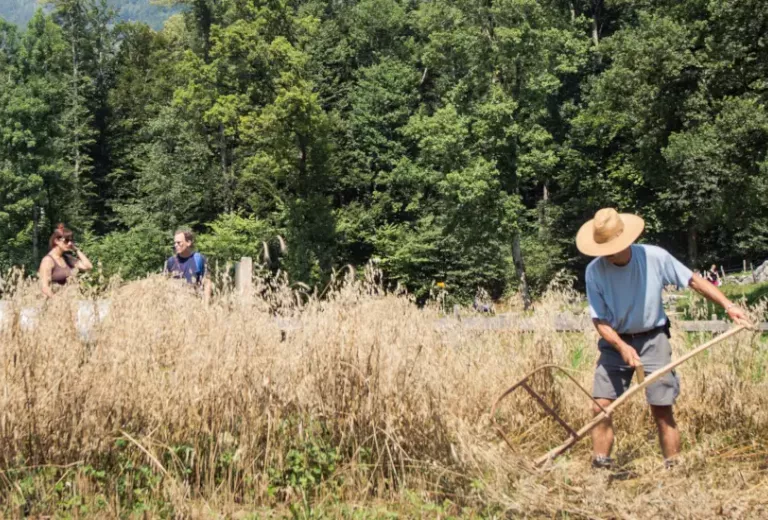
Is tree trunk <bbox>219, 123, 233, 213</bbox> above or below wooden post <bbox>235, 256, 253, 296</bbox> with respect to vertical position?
above

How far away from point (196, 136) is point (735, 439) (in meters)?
33.9

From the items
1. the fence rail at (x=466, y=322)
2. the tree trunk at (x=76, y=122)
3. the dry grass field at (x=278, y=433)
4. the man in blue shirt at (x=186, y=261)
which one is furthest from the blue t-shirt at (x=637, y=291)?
the tree trunk at (x=76, y=122)

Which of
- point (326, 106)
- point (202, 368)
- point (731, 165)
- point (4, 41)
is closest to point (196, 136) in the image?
point (326, 106)

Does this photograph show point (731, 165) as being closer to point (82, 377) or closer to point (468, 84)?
point (468, 84)

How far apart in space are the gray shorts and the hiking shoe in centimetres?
38

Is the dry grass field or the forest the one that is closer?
the dry grass field

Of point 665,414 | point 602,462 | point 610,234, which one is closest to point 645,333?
point 665,414

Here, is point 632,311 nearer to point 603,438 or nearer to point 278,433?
point 603,438

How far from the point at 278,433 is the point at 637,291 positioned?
2.29 metres

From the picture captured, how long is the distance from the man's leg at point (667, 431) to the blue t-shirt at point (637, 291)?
50 centimetres

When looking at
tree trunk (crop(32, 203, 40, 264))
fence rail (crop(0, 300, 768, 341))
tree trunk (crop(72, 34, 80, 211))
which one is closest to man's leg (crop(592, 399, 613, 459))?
fence rail (crop(0, 300, 768, 341))

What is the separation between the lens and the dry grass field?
4273mm

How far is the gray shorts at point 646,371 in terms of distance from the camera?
4758 millimetres

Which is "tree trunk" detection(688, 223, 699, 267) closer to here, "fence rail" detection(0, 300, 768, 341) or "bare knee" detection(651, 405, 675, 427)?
"fence rail" detection(0, 300, 768, 341)
